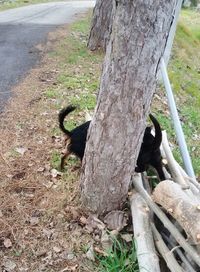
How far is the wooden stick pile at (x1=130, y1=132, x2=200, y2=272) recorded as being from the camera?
3.18 meters

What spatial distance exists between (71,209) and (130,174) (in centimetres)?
75

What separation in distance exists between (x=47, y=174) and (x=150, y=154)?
1245 millimetres

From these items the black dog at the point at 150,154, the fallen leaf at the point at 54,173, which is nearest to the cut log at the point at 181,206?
the black dog at the point at 150,154

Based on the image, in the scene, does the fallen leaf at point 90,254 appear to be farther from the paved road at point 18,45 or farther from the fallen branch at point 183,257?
the paved road at point 18,45

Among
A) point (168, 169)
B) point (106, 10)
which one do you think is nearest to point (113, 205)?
point (168, 169)

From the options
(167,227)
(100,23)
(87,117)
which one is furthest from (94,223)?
(100,23)

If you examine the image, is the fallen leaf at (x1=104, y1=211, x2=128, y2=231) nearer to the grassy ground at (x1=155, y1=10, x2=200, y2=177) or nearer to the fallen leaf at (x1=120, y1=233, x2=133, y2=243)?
the fallen leaf at (x1=120, y1=233, x2=133, y2=243)

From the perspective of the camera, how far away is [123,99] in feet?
10.8

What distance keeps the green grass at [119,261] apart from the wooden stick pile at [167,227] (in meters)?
0.15

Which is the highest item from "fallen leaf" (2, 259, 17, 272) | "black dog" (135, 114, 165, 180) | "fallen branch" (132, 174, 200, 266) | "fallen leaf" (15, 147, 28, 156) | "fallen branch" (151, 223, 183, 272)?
"black dog" (135, 114, 165, 180)

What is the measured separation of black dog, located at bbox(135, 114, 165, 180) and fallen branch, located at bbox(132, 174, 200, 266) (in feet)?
0.54

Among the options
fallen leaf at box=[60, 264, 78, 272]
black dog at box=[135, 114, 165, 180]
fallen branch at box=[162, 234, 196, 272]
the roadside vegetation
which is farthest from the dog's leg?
fallen branch at box=[162, 234, 196, 272]

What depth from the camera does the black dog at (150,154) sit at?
429 cm

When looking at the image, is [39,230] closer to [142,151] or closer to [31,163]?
[31,163]
